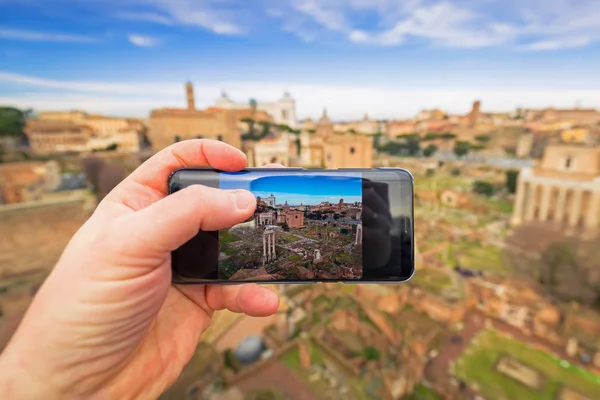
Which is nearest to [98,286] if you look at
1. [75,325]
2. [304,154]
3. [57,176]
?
[75,325]

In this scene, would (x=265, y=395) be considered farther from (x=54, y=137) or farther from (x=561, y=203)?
(x=54, y=137)

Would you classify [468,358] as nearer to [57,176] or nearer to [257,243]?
[257,243]

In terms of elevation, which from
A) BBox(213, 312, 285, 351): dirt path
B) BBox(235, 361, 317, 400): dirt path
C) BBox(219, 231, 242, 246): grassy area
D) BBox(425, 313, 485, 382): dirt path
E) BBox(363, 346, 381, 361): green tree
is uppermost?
Result: BBox(219, 231, 242, 246): grassy area

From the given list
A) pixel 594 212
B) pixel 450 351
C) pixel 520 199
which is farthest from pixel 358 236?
pixel 520 199

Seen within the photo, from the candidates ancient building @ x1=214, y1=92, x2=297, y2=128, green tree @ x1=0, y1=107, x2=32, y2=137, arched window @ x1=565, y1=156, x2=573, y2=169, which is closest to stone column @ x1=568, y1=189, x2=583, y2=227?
arched window @ x1=565, y1=156, x2=573, y2=169

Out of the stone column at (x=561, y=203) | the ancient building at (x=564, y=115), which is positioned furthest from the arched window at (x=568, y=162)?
the ancient building at (x=564, y=115)

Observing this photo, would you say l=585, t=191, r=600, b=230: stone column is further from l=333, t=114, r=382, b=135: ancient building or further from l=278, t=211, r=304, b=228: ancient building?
l=278, t=211, r=304, b=228: ancient building
